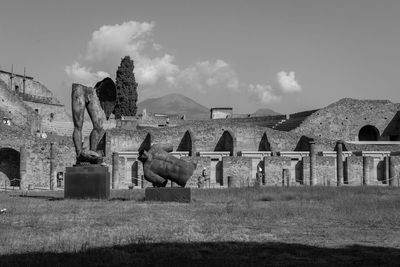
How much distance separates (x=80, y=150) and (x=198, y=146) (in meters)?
29.0

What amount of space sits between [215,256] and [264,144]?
130 feet

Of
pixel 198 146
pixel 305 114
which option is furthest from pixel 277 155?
pixel 305 114

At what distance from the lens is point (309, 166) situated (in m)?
38.6

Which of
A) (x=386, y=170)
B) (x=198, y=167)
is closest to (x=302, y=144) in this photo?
(x=386, y=170)

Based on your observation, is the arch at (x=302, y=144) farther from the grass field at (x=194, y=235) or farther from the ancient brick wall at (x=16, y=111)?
the grass field at (x=194, y=235)

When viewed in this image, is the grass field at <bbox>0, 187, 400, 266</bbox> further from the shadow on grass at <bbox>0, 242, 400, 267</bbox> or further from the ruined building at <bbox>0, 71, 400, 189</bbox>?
the ruined building at <bbox>0, 71, 400, 189</bbox>

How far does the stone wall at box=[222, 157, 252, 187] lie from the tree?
25799 mm

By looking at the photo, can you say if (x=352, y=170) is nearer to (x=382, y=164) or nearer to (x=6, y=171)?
(x=382, y=164)

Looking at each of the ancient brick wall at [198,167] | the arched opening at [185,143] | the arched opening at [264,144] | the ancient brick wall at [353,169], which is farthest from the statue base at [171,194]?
the arched opening at [264,144]

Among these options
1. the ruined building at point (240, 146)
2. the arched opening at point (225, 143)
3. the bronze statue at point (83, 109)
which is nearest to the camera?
the bronze statue at point (83, 109)

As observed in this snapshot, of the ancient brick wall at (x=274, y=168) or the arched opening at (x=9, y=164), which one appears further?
the ancient brick wall at (x=274, y=168)

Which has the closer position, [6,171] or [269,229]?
[269,229]

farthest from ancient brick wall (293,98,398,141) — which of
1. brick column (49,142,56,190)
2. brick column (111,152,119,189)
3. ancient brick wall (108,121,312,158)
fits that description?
brick column (49,142,56,190)

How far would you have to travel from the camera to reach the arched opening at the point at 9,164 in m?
35.1
